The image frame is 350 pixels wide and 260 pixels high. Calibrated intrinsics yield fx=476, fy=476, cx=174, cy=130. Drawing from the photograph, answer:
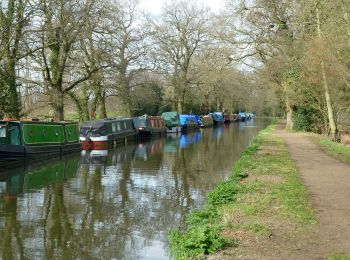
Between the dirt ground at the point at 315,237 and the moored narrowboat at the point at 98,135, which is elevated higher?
the moored narrowboat at the point at 98,135

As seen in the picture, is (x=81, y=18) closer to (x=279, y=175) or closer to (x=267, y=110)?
(x=279, y=175)

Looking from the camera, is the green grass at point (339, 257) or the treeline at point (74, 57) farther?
the treeline at point (74, 57)

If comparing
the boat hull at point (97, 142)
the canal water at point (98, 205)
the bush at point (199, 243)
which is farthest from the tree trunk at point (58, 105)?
the bush at point (199, 243)

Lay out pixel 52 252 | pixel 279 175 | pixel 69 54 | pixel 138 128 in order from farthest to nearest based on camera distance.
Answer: pixel 138 128 → pixel 69 54 → pixel 279 175 → pixel 52 252

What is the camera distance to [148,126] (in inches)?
1379

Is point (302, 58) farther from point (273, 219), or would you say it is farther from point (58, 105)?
point (273, 219)

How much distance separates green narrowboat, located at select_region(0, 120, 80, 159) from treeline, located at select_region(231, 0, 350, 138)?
12.1 meters

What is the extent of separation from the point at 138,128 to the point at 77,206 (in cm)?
2321

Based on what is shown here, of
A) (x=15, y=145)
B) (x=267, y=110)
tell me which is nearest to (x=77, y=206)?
(x=15, y=145)

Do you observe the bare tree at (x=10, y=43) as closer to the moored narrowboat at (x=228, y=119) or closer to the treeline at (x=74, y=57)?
the treeline at (x=74, y=57)

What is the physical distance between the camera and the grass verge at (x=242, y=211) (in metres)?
6.08

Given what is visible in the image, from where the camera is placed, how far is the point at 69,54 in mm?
27359

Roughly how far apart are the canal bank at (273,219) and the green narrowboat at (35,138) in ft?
31.9

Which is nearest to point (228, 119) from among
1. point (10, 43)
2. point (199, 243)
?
point (10, 43)
